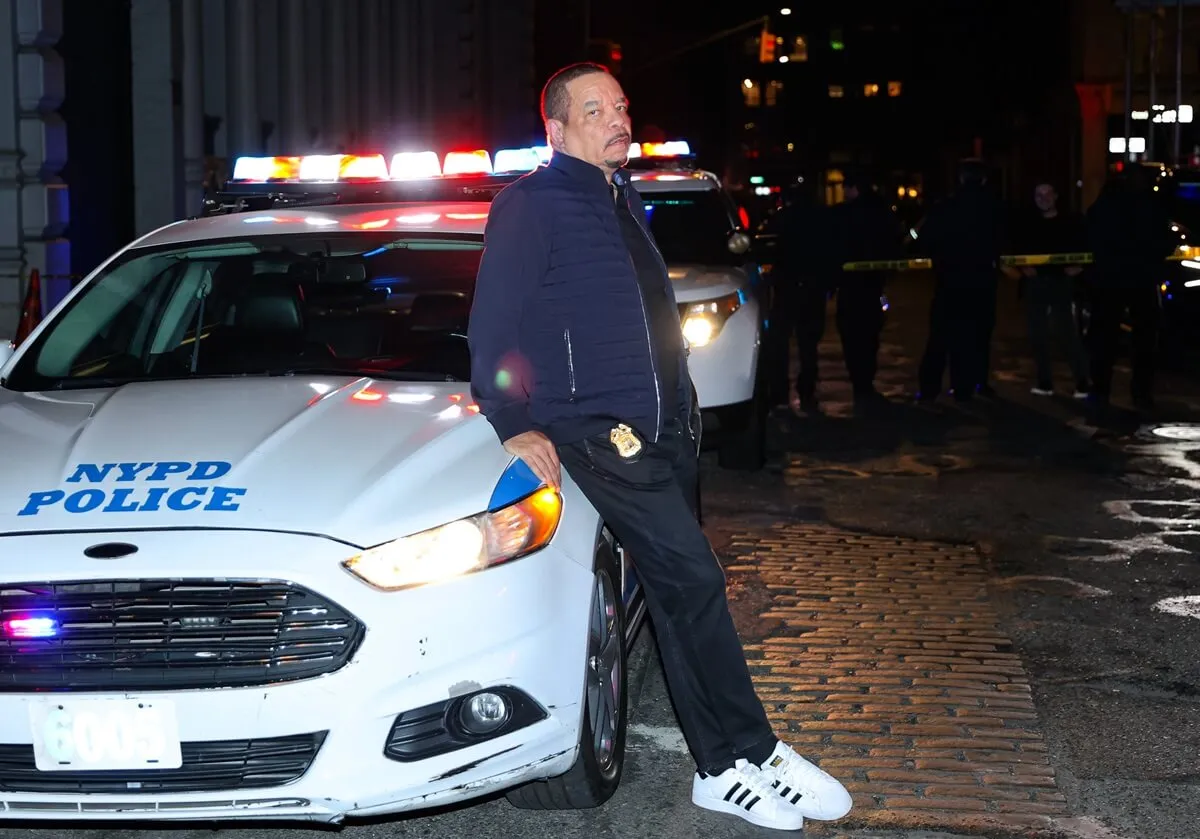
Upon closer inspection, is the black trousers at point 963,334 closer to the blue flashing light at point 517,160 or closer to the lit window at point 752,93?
the blue flashing light at point 517,160

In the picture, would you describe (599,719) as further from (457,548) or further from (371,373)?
(371,373)

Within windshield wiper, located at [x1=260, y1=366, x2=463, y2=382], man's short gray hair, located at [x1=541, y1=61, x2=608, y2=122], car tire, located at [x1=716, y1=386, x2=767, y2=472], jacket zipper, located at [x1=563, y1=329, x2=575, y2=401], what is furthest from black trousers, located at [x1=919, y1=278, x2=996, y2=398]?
jacket zipper, located at [x1=563, y1=329, x2=575, y2=401]

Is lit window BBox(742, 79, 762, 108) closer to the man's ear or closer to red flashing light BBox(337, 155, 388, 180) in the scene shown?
red flashing light BBox(337, 155, 388, 180)

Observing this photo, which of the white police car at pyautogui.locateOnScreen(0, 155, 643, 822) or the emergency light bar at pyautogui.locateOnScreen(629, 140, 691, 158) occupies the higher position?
the emergency light bar at pyautogui.locateOnScreen(629, 140, 691, 158)

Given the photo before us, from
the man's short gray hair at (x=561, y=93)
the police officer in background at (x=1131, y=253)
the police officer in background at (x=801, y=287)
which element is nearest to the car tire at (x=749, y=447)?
the police officer in background at (x=801, y=287)

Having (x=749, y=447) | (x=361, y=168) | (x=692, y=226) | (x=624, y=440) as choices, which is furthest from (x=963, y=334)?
(x=624, y=440)

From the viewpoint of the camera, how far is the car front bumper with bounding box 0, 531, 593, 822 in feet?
12.7

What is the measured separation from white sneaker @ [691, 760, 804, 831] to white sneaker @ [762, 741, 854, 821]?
2 centimetres

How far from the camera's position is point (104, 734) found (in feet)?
12.8

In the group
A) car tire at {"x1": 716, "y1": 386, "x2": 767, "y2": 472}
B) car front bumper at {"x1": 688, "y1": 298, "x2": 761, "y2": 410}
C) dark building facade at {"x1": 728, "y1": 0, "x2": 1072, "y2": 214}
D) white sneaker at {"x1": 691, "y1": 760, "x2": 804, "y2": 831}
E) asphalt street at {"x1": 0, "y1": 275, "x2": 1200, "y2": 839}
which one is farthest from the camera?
dark building facade at {"x1": 728, "y1": 0, "x2": 1072, "y2": 214}

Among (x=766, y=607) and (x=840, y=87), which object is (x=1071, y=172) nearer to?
(x=766, y=607)

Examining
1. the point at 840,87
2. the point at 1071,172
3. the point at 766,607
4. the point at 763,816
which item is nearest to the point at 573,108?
the point at 763,816

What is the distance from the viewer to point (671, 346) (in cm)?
450

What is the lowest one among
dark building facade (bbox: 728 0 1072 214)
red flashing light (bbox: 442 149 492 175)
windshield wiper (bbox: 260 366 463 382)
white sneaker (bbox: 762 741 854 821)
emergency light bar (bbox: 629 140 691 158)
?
white sneaker (bbox: 762 741 854 821)
